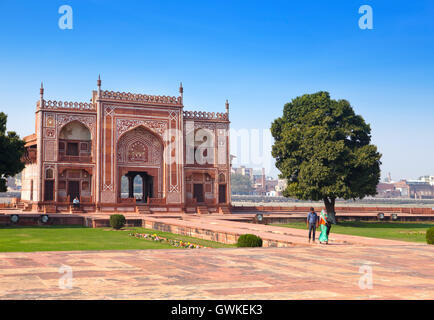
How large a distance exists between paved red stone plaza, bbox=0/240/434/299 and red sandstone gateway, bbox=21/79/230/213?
2322 cm

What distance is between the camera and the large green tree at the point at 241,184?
191m

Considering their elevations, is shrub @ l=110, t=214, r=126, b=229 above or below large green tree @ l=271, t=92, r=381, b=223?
below

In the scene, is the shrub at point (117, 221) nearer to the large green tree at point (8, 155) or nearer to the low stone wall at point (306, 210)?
the large green tree at point (8, 155)

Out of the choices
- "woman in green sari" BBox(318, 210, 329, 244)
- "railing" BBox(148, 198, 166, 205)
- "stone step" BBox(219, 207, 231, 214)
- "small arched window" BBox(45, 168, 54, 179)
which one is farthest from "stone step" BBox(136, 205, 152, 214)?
"woman in green sari" BBox(318, 210, 329, 244)

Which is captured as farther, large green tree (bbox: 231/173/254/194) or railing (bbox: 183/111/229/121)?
large green tree (bbox: 231/173/254/194)

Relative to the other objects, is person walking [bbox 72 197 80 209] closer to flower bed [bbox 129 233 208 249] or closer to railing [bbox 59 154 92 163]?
railing [bbox 59 154 92 163]

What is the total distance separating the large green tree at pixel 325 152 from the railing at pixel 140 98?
987 centimetres

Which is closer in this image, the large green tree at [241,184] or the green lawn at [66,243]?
the green lawn at [66,243]

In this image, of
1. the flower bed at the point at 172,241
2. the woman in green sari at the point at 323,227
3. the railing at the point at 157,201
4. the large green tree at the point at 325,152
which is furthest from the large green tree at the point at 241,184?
the woman in green sari at the point at 323,227

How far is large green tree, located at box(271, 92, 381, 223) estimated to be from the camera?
28281 mm

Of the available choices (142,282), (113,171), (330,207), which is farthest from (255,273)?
(113,171)

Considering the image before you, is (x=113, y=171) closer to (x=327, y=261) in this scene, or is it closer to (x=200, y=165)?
(x=200, y=165)

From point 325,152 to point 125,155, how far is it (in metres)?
15.6

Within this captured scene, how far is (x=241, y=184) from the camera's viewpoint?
190875 mm
